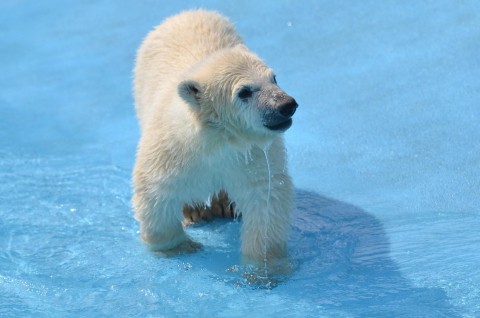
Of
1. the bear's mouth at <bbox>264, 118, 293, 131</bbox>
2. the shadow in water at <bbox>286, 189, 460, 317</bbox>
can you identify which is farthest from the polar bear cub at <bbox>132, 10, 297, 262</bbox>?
the shadow in water at <bbox>286, 189, 460, 317</bbox>

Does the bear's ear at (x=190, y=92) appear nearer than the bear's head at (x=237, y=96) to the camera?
No

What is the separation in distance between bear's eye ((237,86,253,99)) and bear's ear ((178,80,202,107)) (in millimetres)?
175

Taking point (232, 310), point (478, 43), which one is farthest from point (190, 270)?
point (478, 43)

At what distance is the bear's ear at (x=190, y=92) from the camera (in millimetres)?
3598

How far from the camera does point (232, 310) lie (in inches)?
145

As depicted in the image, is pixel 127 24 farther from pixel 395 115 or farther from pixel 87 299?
pixel 87 299

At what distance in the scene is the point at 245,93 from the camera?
3547 mm

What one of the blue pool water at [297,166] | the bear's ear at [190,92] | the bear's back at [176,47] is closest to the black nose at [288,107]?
the bear's ear at [190,92]

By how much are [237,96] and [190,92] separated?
0.20 m

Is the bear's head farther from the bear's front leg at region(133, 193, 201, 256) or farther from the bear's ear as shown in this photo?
the bear's front leg at region(133, 193, 201, 256)

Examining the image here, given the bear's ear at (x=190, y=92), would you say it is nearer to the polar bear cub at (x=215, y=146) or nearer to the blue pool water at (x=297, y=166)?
the polar bear cub at (x=215, y=146)

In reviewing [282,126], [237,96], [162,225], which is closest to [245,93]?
[237,96]

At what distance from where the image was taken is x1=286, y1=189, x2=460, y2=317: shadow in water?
3.65m

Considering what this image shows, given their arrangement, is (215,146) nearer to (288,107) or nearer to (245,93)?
(245,93)
